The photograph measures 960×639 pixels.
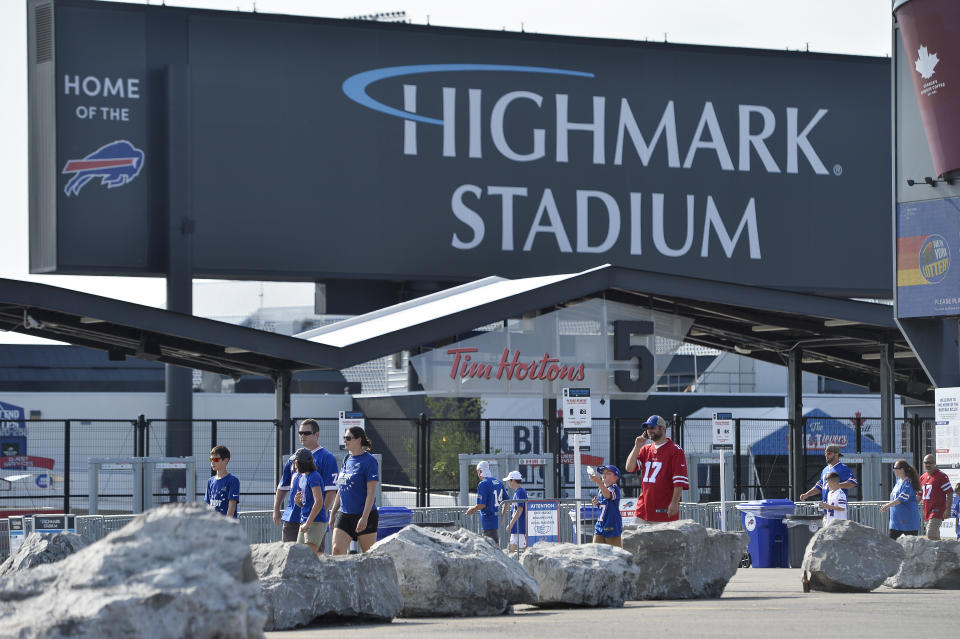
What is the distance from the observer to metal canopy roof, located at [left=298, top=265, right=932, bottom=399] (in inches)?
933

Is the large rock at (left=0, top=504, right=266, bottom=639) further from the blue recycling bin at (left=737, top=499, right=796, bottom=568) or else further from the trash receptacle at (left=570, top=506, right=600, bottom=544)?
the blue recycling bin at (left=737, top=499, right=796, bottom=568)

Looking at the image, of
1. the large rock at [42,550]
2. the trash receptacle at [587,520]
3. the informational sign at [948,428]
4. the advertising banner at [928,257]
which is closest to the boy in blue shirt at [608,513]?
the large rock at [42,550]

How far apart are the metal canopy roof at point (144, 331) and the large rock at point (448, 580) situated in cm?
1006

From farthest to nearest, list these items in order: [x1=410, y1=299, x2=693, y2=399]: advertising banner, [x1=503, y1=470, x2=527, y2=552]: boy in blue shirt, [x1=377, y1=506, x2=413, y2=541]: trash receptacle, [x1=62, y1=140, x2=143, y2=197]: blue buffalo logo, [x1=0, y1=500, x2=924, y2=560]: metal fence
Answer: [x1=62, y1=140, x2=143, y2=197]: blue buffalo logo, [x1=410, y1=299, x2=693, y2=399]: advertising banner, [x1=503, y1=470, x2=527, y2=552]: boy in blue shirt, [x1=0, y1=500, x2=924, y2=560]: metal fence, [x1=377, y1=506, x2=413, y2=541]: trash receptacle

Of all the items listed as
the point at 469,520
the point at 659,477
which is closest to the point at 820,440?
the point at 469,520

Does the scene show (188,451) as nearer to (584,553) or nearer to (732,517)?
(732,517)

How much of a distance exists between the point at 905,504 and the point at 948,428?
2567 millimetres

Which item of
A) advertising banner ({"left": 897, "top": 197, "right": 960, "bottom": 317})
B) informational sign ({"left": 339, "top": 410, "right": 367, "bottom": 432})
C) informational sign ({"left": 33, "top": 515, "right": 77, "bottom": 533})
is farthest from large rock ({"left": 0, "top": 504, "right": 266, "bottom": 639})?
advertising banner ({"left": 897, "top": 197, "right": 960, "bottom": 317})

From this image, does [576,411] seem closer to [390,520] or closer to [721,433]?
[390,520]

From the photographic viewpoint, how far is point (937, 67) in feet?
67.5

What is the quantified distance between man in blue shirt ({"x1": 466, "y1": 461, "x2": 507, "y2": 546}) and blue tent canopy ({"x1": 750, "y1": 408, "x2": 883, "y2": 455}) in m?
24.3

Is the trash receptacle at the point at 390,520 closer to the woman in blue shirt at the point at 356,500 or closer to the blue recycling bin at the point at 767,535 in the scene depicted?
the woman in blue shirt at the point at 356,500

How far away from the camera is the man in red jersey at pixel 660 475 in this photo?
590 inches

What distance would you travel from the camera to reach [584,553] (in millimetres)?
13570
